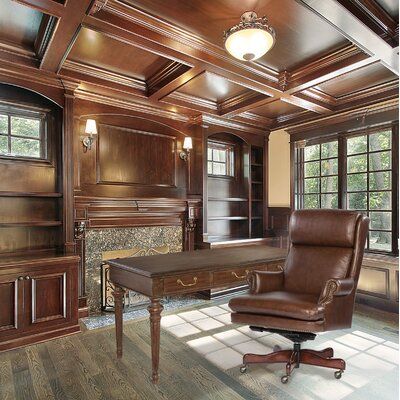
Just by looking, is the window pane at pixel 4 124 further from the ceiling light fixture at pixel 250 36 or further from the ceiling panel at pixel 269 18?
the ceiling light fixture at pixel 250 36

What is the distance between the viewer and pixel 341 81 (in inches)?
139

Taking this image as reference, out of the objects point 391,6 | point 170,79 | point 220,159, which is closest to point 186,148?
point 220,159

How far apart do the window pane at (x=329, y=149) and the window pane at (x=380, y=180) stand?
62 centimetres

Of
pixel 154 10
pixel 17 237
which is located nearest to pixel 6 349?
pixel 17 237

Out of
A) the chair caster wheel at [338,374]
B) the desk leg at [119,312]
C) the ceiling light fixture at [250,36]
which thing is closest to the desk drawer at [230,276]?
the desk leg at [119,312]

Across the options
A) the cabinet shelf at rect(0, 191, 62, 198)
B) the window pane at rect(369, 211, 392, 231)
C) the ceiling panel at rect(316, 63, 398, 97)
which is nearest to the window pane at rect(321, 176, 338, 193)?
the window pane at rect(369, 211, 392, 231)

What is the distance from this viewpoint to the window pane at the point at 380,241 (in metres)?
3.82

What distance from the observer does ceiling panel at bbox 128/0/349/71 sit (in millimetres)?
2201

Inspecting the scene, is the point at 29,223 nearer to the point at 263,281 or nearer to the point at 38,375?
the point at 38,375

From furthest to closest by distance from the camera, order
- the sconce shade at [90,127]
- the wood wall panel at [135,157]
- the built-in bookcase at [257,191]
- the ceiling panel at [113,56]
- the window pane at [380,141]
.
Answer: the built-in bookcase at [257,191] < the window pane at [380,141] < the wood wall panel at [135,157] < the sconce shade at [90,127] < the ceiling panel at [113,56]

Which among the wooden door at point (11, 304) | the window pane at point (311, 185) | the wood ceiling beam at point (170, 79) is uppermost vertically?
the wood ceiling beam at point (170, 79)

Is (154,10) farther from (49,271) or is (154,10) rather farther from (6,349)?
(6,349)

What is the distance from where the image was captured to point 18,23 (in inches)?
98.7

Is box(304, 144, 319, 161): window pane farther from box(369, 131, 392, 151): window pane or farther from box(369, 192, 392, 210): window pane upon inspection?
box(369, 192, 392, 210): window pane
